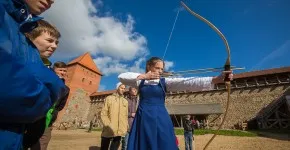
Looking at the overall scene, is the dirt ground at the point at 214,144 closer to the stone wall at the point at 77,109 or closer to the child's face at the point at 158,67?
the child's face at the point at 158,67

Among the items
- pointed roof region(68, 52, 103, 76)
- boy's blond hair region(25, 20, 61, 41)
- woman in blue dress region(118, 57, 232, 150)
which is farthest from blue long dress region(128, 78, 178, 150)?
pointed roof region(68, 52, 103, 76)

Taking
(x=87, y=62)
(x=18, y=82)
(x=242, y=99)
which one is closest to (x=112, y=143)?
(x=18, y=82)

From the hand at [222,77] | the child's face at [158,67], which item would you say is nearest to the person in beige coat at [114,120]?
the child's face at [158,67]

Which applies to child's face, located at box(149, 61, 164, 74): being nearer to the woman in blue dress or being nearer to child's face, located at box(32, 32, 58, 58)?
the woman in blue dress

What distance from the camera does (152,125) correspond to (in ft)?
8.91

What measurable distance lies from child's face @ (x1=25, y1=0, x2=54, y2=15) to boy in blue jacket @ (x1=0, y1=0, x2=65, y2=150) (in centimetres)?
18

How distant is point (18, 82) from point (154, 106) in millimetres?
2119

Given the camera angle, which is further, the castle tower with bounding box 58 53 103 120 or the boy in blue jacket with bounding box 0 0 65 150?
the castle tower with bounding box 58 53 103 120

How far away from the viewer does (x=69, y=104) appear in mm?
34188

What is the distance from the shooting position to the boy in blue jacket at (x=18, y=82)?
850mm

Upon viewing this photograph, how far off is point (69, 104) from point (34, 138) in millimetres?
34855

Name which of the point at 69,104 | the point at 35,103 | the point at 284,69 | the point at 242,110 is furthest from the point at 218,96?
the point at 35,103

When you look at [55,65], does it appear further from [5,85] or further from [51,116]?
[5,85]

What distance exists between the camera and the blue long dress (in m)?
2.62
